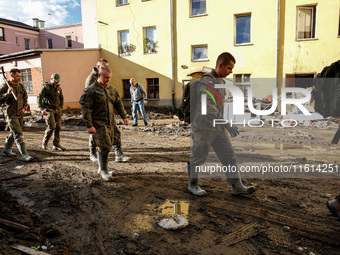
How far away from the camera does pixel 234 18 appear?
55.1 feet

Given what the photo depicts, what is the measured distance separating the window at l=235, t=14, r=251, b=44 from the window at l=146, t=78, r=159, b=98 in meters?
6.27

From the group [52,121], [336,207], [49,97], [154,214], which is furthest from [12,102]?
[336,207]

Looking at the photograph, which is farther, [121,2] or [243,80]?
[121,2]

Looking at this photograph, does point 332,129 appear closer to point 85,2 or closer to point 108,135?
point 108,135

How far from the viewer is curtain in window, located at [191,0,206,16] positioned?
17.7 meters

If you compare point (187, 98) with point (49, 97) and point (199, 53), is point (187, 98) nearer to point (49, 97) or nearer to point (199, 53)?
point (49, 97)

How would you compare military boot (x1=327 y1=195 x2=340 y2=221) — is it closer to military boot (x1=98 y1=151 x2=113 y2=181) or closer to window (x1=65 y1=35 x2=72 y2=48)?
military boot (x1=98 y1=151 x2=113 y2=181)

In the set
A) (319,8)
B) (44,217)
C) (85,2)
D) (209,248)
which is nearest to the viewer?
(209,248)

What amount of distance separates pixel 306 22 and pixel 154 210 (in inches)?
629

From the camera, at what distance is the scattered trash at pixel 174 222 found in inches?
128

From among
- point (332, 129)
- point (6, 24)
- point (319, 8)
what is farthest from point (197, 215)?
point (6, 24)

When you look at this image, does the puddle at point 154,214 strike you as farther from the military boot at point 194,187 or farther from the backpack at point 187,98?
the backpack at point 187,98

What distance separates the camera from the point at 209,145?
396cm

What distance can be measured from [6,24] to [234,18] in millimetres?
30424
